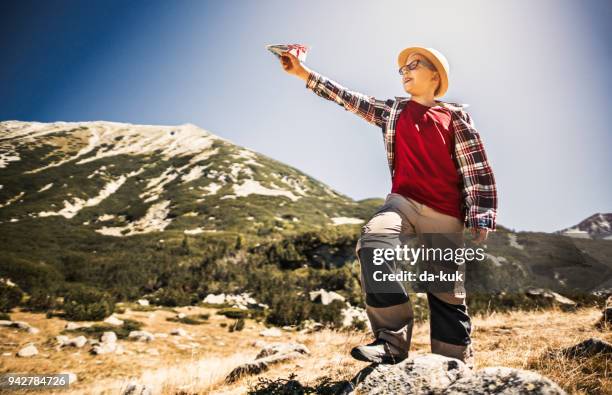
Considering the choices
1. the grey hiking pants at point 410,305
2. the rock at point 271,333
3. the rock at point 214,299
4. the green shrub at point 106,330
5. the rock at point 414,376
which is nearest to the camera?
the rock at point 414,376

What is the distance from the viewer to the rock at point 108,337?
284 inches

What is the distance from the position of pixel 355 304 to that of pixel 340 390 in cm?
988

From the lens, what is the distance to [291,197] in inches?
1955

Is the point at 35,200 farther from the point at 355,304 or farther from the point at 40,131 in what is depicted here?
the point at 40,131

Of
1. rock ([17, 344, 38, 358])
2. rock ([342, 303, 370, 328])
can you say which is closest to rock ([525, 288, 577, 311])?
rock ([342, 303, 370, 328])

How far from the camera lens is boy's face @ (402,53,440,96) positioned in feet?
8.95

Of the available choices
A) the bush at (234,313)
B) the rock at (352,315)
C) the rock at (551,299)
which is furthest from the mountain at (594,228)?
the bush at (234,313)

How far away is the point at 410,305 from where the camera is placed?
217 cm

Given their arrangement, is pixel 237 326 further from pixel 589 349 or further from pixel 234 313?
pixel 589 349

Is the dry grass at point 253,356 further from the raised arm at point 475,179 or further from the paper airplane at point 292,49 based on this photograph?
the paper airplane at point 292,49

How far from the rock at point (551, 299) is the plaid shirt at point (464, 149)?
687cm

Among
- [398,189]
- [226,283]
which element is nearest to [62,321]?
[226,283]

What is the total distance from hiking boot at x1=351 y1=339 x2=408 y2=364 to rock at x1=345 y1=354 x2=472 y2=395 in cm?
5

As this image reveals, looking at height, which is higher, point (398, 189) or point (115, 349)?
point (398, 189)
